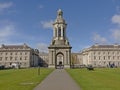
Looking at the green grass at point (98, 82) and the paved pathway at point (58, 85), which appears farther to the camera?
the green grass at point (98, 82)

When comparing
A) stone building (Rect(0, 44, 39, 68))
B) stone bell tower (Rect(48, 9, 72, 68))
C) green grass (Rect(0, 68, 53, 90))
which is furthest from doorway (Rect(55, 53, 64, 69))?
green grass (Rect(0, 68, 53, 90))

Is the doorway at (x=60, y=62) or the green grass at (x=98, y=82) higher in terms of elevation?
the doorway at (x=60, y=62)

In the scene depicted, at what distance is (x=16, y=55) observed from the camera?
179 m

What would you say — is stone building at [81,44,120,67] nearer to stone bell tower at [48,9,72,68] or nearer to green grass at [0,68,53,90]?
stone bell tower at [48,9,72,68]

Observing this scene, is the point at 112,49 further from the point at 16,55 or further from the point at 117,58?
the point at 16,55

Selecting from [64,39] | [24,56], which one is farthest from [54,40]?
[24,56]

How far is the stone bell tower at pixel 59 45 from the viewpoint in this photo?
109 metres

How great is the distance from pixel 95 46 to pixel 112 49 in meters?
10.9

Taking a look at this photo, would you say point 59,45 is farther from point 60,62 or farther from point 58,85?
point 58,85

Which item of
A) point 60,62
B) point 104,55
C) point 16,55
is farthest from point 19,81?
point 104,55

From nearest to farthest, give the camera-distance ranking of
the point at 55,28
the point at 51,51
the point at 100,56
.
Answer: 1. the point at 51,51
2. the point at 55,28
3. the point at 100,56

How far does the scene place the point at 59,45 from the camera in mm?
110938

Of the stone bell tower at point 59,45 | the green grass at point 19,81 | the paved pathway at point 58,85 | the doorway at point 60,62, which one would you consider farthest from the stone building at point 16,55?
the paved pathway at point 58,85

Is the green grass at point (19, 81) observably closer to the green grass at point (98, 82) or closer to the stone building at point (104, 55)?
the green grass at point (98, 82)
